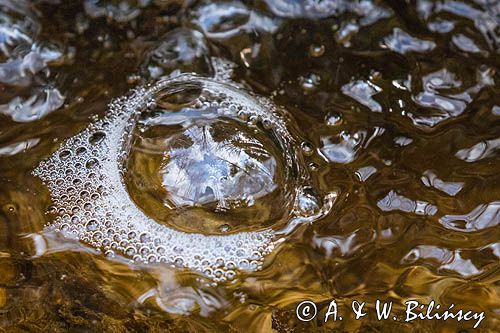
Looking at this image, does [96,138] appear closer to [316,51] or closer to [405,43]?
[316,51]

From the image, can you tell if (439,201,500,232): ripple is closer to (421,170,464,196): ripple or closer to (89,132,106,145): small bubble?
(421,170,464,196): ripple

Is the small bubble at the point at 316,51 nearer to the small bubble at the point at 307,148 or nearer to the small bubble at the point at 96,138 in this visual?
the small bubble at the point at 307,148

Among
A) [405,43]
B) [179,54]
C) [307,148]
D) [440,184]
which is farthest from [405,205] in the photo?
[179,54]

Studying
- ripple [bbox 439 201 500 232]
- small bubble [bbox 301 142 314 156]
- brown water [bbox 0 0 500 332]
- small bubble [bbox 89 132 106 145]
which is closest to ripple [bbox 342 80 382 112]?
brown water [bbox 0 0 500 332]

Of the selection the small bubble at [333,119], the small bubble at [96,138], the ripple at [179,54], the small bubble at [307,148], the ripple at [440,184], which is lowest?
the small bubble at [96,138]

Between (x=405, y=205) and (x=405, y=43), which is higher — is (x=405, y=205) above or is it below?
below

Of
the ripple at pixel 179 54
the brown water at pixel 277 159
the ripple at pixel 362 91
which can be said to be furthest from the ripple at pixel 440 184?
the ripple at pixel 179 54

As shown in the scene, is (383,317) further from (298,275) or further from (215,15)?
(215,15)

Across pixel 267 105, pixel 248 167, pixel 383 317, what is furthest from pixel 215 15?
pixel 383 317
